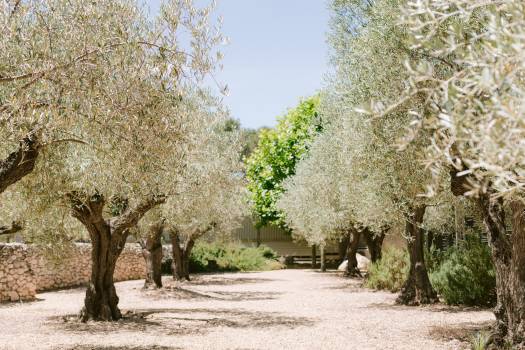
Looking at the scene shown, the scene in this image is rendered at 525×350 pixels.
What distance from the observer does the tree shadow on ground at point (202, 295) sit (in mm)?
20297

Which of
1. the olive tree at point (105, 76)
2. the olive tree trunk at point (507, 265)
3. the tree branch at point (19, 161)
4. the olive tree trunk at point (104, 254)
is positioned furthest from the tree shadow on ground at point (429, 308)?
the tree branch at point (19, 161)

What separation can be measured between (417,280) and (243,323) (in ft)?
19.8

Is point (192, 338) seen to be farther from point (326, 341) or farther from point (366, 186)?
point (366, 186)

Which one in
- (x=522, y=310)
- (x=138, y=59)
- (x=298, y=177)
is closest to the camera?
(x=138, y=59)

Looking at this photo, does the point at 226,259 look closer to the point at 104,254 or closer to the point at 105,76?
the point at 104,254

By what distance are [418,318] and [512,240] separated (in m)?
4.96

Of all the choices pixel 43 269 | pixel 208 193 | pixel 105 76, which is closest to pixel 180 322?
pixel 208 193

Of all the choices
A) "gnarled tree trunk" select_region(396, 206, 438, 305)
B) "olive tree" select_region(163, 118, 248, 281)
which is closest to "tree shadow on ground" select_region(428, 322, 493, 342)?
"gnarled tree trunk" select_region(396, 206, 438, 305)

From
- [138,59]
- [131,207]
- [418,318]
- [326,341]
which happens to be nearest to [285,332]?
[326,341]

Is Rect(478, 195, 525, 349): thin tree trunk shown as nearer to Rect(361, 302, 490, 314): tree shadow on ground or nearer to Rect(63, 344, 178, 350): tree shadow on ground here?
Rect(361, 302, 490, 314): tree shadow on ground

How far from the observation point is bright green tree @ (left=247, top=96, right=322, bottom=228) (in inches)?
1510

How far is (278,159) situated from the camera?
39000 millimetres

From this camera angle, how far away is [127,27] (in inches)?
323

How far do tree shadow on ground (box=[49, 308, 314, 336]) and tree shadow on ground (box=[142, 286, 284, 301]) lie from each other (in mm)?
3898
